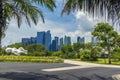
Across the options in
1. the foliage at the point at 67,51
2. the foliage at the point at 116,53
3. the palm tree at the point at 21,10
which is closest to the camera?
the palm tree at the point at 21,10

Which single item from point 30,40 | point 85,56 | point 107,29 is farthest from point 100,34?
point 30,40

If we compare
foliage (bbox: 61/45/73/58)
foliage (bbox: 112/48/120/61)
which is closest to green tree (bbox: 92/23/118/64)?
foliage (bbox: 112/48/120/61)

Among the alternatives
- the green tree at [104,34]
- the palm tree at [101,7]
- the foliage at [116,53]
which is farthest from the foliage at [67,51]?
the palm tree at [101,7]

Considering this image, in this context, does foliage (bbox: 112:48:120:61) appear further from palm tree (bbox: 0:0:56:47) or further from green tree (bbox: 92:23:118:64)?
palm tree (bbox: 0:0:56:47)

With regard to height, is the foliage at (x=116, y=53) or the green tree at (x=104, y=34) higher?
the green tree at (x=104, y=34)

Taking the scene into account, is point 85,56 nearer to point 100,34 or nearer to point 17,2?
point 100,34

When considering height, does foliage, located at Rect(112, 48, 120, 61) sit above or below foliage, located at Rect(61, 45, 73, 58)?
below

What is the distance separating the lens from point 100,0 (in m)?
12.5

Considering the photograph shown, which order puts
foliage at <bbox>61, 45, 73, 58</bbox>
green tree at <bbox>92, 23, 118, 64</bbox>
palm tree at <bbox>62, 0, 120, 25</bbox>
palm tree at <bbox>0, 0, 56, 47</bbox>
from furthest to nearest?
1. foliage at <bbox>61, 45, 73, 58</bbox>
2. green tree at <bbox>92, 23, 118, 64</bbox>
3. palm tree at <bbox>0, 0, 56, 47</bbox>
4. palm tree at <bbox>62, 0, 120, 25</bbox>

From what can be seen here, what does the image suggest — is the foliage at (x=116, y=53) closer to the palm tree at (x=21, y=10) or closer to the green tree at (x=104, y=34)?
the green tree at (x=104, y=34)

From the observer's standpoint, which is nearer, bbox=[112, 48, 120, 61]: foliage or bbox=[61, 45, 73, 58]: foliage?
bbox=[112, 48, 120, 61]: foliage

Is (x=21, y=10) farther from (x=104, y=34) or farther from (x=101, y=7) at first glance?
(x=104, y=34)

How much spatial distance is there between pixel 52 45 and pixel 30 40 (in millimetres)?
16233

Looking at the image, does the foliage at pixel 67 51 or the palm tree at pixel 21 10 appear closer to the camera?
the palm tree at pixel 21 10
